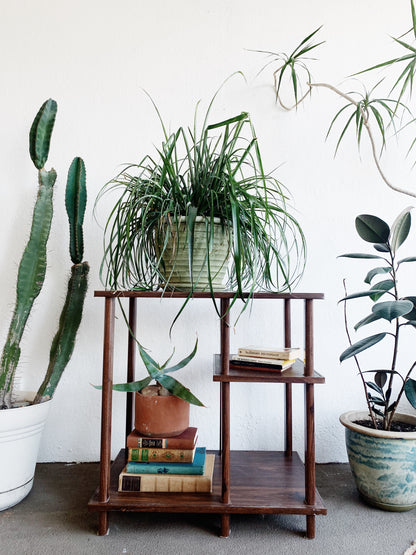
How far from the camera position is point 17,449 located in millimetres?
1239

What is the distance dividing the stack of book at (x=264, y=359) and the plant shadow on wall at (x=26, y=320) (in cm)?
62

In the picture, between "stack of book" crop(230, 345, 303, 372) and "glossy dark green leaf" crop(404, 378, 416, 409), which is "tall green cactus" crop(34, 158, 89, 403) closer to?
"stack of book" crop(230, 345, 303, 372)

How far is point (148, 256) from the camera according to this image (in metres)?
1.25

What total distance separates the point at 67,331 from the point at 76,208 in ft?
1.43

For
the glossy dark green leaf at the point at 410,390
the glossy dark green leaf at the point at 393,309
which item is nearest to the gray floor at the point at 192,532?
the glossy dark green leaf at the point at 410,390

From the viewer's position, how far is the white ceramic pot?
1210mm

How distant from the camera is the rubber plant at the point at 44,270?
135 centimetres

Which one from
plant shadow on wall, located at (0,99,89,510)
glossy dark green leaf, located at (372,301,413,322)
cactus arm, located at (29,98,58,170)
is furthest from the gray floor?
cactus arm, located at (29,98,58,170)

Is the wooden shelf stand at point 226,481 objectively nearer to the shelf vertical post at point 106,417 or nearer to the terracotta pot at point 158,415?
the shelf vertical post at point 106,417

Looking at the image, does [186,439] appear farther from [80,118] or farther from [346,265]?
[80,118]

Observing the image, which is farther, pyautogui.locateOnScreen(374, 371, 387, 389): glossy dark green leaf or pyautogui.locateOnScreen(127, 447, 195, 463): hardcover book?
pyautogui.locateOnScreen(374, 371, 387, 389): glossy dark green leaf

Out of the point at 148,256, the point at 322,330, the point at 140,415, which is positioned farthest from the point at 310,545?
the point at 148,256

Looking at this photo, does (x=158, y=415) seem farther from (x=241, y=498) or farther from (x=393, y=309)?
(x=393, y=309)

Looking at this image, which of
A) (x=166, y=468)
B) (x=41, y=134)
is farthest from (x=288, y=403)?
(x=41, y=134)
